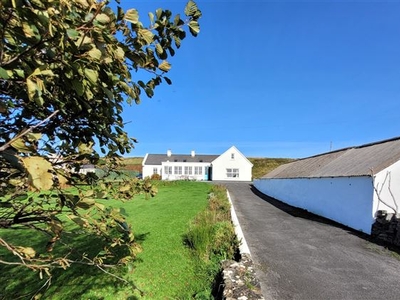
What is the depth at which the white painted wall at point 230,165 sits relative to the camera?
179 feet

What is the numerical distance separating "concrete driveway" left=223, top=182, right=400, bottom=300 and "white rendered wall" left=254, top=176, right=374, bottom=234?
708 mm

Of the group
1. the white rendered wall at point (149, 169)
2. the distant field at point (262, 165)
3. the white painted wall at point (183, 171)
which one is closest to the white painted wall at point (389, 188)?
the white painted wall at point (183, 171)

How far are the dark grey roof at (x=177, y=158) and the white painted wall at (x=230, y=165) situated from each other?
3.36 m

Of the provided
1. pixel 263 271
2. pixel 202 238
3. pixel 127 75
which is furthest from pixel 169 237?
pixel 127 75

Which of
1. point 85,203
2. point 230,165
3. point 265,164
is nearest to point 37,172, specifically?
point 85,203

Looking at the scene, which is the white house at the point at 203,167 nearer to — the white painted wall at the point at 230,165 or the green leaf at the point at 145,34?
the white painted wall at the point at 230,165

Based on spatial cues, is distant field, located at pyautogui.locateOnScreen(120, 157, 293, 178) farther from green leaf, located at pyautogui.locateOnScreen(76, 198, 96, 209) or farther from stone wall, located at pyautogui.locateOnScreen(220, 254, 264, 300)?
green leaf, located at pyautogui.locateOnScreen(76, 198, 96, 209)

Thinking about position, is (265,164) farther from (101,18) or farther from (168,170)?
(101,18)

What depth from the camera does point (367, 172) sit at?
10578 millimetres

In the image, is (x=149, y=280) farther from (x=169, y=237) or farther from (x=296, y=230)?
(x=296, y=230)

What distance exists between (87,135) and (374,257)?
8176 mm

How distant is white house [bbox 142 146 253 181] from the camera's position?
179 ft

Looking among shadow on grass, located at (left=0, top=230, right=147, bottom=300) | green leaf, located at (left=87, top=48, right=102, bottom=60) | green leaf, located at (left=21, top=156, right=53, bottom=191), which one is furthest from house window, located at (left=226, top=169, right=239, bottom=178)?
green leaf, located at (left=21, top=156, right=53, bottom=191)

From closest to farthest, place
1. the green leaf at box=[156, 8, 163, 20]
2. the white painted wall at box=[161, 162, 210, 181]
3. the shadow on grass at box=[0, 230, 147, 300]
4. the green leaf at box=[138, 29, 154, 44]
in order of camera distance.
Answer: the green leaf at box=[138, 29, 154, 44], the green leaf at box=[156, 8, 163, 20], the shadow on grass at box=[0, 230, 147, 300], the white painted wall at box=[161, 162, 210, 181]
